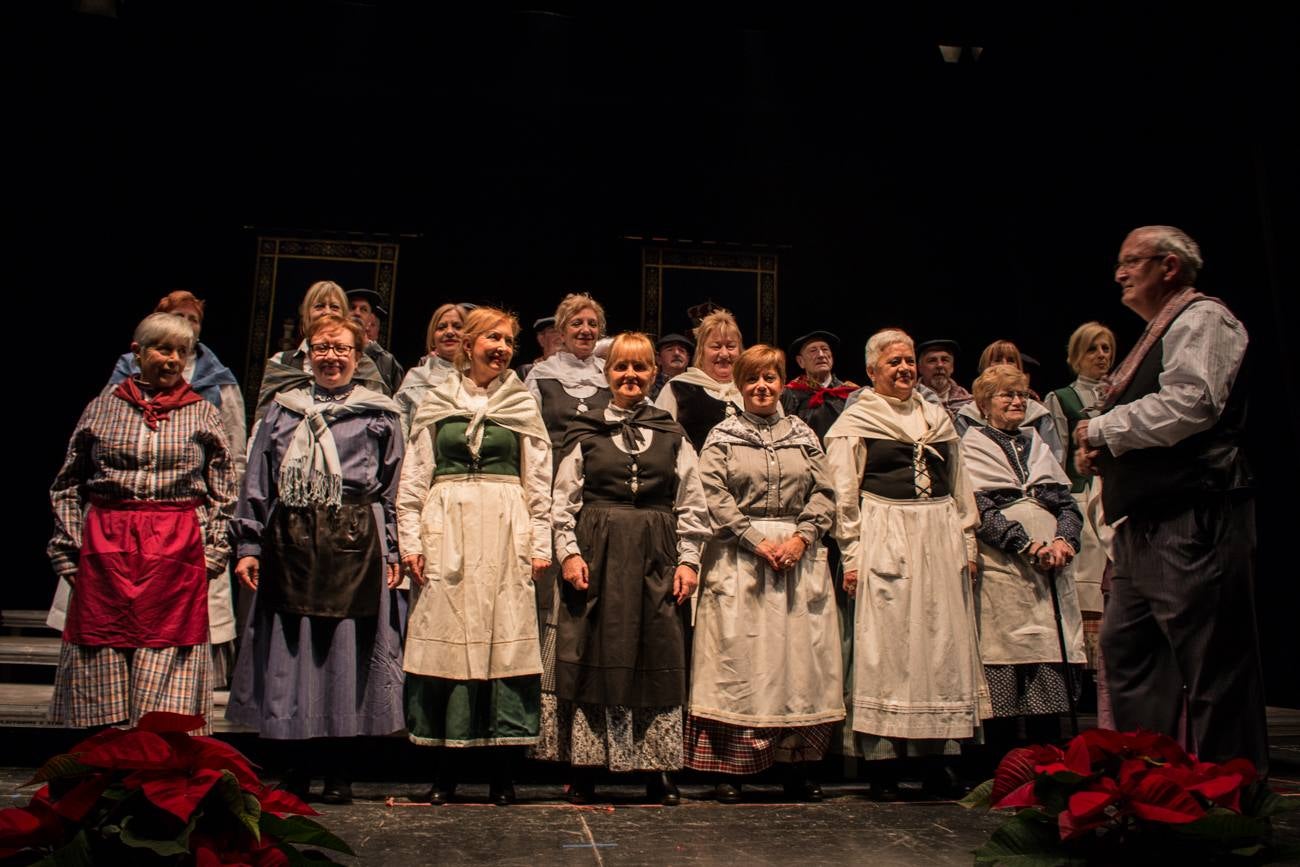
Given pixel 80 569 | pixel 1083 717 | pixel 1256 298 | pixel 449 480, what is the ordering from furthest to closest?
pixel 1256 298 < pixel 1083 717 < pixel 449 480 < pixel 80 569

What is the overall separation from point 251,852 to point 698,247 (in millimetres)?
6660

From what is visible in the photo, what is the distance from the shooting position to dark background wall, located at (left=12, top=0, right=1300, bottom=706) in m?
6.86

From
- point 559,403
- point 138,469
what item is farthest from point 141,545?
point 559,403

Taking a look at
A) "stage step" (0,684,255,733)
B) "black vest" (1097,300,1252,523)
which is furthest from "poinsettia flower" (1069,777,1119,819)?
"stage step" (0,684,255,733)

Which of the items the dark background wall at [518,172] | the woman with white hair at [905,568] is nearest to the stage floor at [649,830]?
the woman with white hair at [905,568]

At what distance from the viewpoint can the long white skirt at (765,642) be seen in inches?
142

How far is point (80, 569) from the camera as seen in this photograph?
130 inches

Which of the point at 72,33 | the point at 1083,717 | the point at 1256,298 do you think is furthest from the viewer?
the point at 72,33

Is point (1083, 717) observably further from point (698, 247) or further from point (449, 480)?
point (698, 247)

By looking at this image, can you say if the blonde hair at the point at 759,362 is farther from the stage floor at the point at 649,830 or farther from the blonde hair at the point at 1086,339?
the blonde hair at the point at 1086,339

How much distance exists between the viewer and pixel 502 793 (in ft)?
11.3

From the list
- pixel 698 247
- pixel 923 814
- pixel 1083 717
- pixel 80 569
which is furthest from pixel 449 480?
pixel 698 247

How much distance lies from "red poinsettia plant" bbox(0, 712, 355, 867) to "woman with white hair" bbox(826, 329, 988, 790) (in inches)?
91.9

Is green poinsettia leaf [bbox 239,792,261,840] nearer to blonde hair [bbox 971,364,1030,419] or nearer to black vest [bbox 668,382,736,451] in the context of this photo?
black vest [bbox 668,382,736,451]
